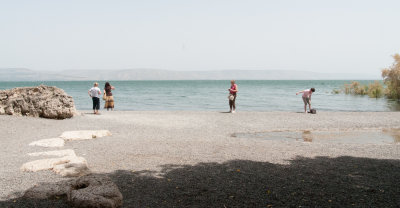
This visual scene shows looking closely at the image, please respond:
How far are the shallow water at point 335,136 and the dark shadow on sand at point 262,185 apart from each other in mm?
4046

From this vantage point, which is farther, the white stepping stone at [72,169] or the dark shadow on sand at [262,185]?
the white stepping stone at [72,169]

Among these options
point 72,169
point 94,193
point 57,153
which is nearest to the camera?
point 94,193

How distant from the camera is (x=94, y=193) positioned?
547 cm

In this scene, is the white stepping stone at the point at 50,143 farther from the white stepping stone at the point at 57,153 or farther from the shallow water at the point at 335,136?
the shallow water at the point at 335,136

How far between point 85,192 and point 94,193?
161mm

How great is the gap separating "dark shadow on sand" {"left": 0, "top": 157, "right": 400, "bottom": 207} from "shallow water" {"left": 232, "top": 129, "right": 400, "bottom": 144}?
405cm

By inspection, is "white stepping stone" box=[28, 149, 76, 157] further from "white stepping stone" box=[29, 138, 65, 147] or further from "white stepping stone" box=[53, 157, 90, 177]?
"white stepping stone" box=[53, 157, 90, 177]

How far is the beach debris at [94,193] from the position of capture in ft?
17.5

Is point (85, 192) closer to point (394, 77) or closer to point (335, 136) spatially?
point (335, 136)

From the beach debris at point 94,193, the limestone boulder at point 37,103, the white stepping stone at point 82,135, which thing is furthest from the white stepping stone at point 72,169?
the limestone boulder at point 37,103

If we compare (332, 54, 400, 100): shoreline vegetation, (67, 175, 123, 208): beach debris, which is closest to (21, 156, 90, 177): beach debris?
(67, 175, 123, 208): beach debris

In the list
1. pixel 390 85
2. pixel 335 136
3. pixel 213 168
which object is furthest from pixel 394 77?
pixel 213 168

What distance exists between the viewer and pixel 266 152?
1012cm

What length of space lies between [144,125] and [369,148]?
33.7ft
